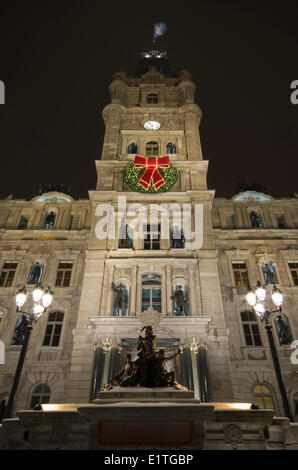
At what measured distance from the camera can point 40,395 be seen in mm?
19547

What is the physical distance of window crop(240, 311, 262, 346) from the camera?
21250 millimetres

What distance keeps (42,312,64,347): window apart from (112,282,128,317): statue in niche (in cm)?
430

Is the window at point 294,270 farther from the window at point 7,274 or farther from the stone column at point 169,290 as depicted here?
the window at point 7,274

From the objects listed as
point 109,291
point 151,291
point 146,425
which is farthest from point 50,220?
point 146,425

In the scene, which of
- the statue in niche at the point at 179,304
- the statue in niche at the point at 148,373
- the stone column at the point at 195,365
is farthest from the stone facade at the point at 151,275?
the statue in niche at the point at 148,373

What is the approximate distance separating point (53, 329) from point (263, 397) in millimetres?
13461

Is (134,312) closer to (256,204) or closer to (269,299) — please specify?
(269,299)

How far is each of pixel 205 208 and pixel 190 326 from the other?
32.8 ft

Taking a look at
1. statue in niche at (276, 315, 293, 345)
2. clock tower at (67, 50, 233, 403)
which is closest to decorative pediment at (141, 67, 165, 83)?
clock tower at (67, 50, 233, 403)

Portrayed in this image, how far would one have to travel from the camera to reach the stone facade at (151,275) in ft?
60.1

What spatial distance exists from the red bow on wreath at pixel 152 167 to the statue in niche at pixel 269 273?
10.3 metres

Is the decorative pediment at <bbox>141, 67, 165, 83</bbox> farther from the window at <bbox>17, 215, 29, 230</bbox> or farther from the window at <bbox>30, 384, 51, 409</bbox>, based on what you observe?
the window at <bbox>30, 384, 51, 409</bbox>
